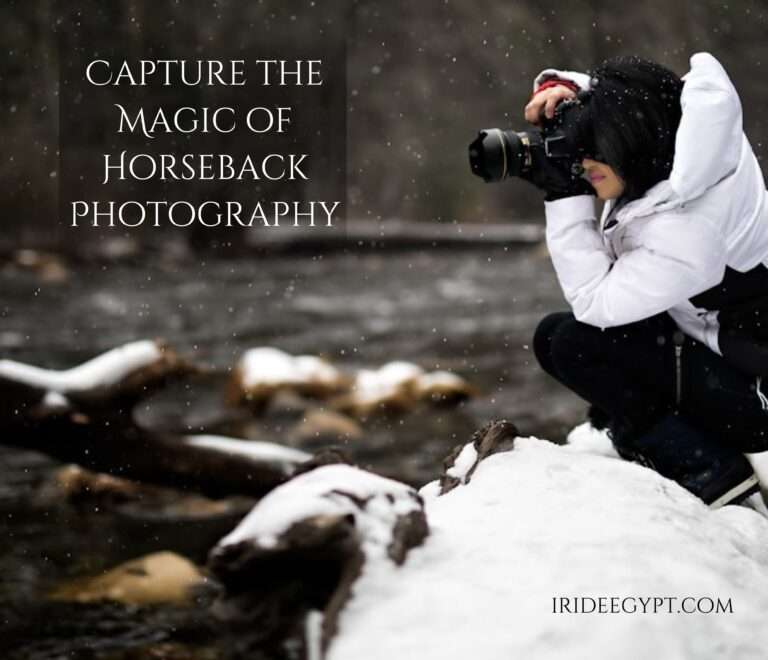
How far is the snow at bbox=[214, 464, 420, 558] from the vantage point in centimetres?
138

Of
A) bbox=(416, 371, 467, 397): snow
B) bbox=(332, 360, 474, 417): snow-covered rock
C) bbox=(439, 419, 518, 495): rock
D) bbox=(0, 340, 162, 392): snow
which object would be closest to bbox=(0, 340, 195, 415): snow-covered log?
bbox=(0, 340, 162, 392): snow

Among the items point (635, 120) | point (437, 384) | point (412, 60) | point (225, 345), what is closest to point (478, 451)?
point (635, 120)

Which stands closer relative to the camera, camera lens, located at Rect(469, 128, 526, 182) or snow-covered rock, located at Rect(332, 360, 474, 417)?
camera lens, located at Rect(469, 128, 526, 182)

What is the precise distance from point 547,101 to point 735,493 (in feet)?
2.69

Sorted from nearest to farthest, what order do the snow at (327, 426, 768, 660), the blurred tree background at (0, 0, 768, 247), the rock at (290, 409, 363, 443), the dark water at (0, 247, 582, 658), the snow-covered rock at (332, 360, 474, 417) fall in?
1. the snow at (327, 426, 768, 660)
2. the dark water at (0, 247, 582, 658)
3. the rock at (290, 409, 363, 443)
4. the snow-covered rock at (332, 360, 474, 417)
5. the blurred tree background at (0, 0, 768, 247)

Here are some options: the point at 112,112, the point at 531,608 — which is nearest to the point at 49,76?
the point at 112,112

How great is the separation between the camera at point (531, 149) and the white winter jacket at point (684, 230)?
0.28 ft

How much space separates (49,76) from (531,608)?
31.5 ft

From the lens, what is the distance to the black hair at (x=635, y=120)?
1.81m

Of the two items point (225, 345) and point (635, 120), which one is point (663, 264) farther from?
point (225, 345)

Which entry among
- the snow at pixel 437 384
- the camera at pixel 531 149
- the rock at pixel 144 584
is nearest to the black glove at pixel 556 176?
the camera at pixel 531 149

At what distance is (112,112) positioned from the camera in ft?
32.6

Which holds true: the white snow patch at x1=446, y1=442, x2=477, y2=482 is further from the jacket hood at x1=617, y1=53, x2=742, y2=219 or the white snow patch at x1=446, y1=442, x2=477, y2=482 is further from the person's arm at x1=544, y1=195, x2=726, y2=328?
the jacket hood at x1=617, y1=53, x2=742, y2=219

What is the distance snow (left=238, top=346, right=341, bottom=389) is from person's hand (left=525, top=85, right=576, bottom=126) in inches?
125
